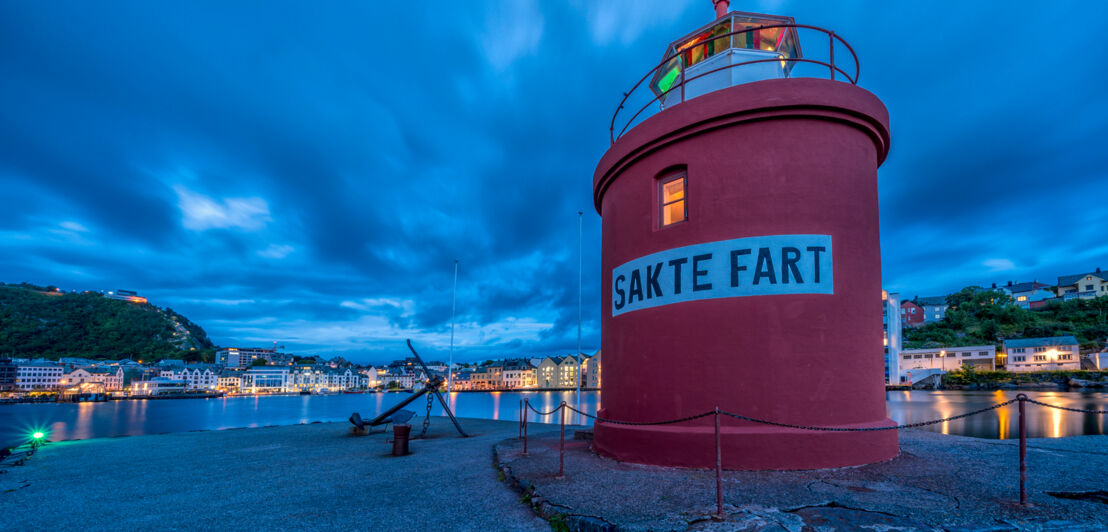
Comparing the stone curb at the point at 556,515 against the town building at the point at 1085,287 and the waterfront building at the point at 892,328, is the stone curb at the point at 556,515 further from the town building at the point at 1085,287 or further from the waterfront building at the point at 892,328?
the town building at the point at 1085,287

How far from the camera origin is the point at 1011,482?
4977mm

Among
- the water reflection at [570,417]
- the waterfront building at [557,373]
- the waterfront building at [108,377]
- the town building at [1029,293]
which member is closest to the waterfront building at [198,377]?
the waterfront building at [108,377]

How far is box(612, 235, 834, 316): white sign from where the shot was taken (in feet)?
21.0

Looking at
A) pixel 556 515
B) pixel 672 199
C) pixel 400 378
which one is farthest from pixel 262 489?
pixel 400 378

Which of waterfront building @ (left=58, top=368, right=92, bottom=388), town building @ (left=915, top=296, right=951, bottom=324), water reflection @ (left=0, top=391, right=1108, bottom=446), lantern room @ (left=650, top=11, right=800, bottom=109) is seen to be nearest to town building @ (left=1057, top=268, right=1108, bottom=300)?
town building @ (left=915, top=296, right=951, bottom=324)

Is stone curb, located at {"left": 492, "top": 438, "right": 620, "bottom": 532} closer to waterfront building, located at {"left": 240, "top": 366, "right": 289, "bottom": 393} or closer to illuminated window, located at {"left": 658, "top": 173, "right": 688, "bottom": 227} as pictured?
illuminated window, located at {"left": 658, "top": 173, "right": 688, "bottom": 227}

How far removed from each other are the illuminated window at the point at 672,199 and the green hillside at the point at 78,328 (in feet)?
591

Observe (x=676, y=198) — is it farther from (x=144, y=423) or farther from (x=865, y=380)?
(x=144, y=423)

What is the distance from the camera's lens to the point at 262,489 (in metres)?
6.27

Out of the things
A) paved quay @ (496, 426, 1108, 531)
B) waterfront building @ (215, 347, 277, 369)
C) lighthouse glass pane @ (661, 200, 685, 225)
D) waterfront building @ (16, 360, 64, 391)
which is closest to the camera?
paved quay @ (496, 426, 1108, 531)

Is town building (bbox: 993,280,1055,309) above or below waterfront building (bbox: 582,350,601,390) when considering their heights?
above

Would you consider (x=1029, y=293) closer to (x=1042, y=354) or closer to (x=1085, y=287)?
(x=1085, y=287)

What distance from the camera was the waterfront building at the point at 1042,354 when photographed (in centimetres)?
5309

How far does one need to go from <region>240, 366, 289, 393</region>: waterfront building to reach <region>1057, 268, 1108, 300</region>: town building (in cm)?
17603
